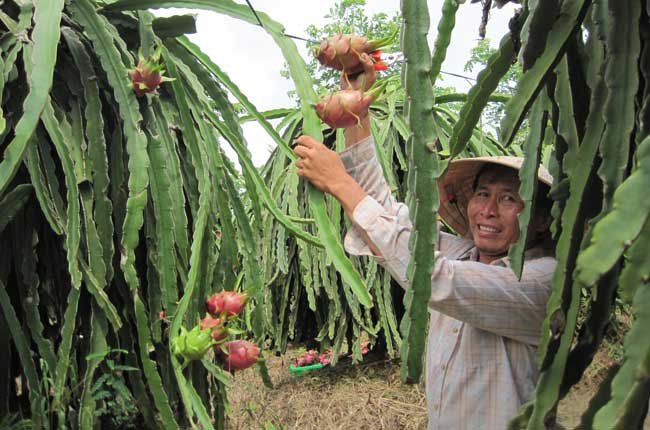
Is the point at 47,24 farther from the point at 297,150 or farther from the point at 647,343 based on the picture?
the point at 647,343

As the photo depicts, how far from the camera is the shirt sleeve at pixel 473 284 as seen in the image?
1.21m

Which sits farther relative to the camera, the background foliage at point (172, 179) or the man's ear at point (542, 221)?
the man's ear at point (542, 221)

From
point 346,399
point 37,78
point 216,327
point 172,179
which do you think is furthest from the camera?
point 346,399

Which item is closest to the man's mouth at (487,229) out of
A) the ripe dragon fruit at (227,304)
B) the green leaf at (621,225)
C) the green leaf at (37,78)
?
the ripe dragon fruit at (227,304)

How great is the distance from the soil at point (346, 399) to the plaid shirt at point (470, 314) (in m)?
1.23

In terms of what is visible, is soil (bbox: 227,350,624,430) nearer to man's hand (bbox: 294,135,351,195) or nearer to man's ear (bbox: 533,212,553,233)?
man's ear (bbox: 533,212,553,233)

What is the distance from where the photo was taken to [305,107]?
3.65 ft

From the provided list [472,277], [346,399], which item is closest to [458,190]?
[472,277]

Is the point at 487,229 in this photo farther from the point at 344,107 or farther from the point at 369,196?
the point at 344,107

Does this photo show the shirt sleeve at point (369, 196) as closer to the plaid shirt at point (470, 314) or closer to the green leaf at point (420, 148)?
the plaid shirt at point (470, 314)

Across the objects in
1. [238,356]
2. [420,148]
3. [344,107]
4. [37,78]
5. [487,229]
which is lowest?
[238,356]

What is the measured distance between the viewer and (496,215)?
4.49ft

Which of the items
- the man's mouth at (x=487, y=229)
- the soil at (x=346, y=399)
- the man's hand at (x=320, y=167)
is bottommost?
the soil at (x=346, y=399)

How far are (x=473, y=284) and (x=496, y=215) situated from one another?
0.21 m
